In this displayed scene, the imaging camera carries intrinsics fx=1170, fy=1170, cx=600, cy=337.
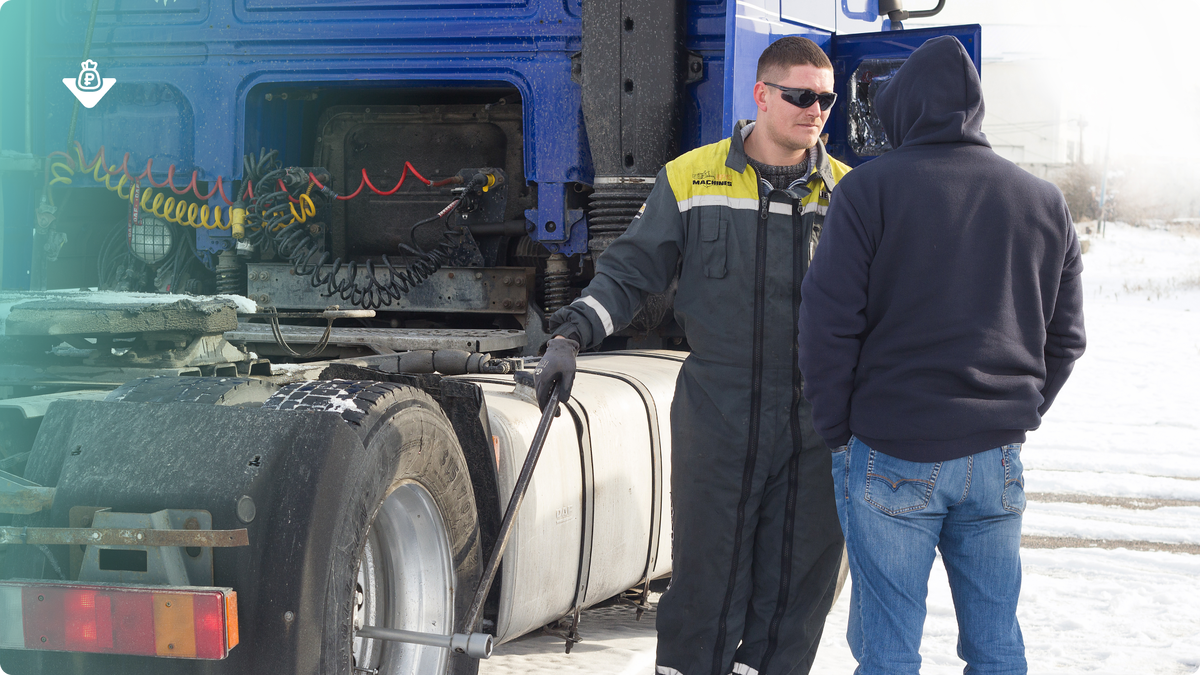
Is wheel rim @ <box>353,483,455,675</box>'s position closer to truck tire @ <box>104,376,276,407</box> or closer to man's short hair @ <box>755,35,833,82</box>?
truck tire @ <box>104,376,276,407</box>

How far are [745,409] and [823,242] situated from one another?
742mm

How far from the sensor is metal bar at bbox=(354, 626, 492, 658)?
236 cm

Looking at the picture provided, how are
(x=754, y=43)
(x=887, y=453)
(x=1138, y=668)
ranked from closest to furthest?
(x=887, y=453) < (x=1138, y=668) < (x=754, y=43)

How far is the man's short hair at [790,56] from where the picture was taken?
309 cm

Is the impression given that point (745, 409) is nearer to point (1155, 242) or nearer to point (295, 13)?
point (295, 13)

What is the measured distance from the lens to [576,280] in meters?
4.64

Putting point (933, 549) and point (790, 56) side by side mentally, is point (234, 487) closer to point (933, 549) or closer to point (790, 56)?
point (933, 549)

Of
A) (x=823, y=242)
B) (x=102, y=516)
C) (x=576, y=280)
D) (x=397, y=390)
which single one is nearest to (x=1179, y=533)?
(x=576, y=280)

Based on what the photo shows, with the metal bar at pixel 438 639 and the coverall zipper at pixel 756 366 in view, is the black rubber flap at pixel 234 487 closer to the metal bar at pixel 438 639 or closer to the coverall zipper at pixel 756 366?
the metal bar at pixel 438 639

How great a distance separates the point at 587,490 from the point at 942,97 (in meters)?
1.48

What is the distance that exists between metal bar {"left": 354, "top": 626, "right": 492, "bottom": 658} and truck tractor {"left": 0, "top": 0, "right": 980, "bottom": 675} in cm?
1

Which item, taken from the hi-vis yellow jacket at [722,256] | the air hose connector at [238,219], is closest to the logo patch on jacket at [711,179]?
the hi-vis yellow jacket at [722,256]

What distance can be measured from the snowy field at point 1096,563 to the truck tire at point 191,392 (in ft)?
4.73

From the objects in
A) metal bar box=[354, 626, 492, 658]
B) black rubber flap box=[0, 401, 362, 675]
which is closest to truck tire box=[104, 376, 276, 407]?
black rubber flap box=[0, 401, 362, 675]
